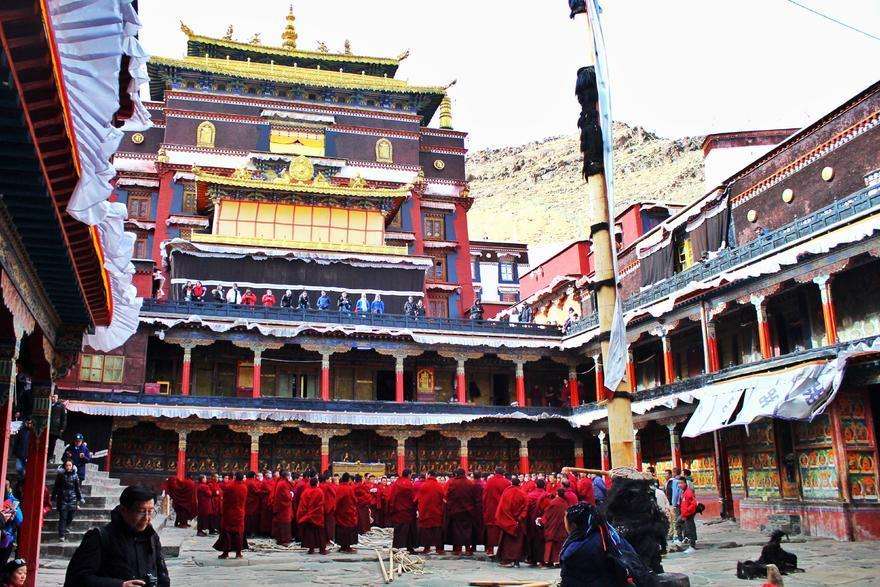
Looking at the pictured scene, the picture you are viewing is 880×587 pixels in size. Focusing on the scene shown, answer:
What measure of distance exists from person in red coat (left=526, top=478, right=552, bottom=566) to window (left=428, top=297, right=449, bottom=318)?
87.5ft

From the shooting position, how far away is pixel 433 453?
3158 centimetres

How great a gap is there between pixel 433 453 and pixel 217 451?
8.23 meters

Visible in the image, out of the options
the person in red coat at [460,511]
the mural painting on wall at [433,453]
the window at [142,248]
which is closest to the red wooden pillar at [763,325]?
the person in red coat at [460,511]

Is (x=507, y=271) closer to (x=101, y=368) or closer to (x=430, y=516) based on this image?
(x=101, y=368)

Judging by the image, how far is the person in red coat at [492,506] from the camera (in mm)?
14844

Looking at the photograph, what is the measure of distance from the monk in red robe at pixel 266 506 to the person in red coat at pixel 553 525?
21.5 feet

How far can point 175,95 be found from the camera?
40000 millimetres

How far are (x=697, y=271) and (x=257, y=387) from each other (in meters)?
15.9

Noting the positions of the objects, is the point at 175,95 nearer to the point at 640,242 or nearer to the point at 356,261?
the point at 356,261

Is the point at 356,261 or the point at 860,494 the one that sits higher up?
the point at 356,261

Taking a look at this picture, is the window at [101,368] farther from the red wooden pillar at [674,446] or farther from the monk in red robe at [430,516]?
the red wooden pillar at [674,446]

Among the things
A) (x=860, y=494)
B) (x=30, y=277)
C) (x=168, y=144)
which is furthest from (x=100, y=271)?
(x=168, y=144)

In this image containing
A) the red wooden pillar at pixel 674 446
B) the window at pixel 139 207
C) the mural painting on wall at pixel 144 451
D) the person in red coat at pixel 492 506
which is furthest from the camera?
the window at pixel 139 207

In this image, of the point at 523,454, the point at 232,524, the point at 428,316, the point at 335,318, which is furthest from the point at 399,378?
the point at 232,524
